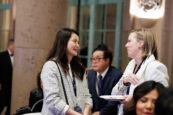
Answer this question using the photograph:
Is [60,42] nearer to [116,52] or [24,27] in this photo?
[24,27]

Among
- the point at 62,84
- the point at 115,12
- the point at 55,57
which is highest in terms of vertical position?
the point at 115,12

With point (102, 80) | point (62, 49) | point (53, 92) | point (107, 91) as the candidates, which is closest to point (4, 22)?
point (102, 80)

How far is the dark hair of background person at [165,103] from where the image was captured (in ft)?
5.06

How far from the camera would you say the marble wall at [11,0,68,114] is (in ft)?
18.0

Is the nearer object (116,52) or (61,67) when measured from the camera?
(61,67)

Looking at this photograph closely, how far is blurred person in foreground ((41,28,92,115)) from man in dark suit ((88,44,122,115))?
2.91 feet

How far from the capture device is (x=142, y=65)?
3.17 m

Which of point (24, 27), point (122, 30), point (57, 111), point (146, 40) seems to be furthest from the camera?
point (122, 30)

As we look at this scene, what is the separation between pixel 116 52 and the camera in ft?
21.2

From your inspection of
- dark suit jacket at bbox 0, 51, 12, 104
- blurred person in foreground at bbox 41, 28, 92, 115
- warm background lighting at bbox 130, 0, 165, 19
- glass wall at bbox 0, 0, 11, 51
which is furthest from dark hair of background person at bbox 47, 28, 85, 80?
glass wall at bbox 0, 0, 11, 51

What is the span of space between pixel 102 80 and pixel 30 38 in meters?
1.80

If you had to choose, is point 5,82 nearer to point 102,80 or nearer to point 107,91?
point 102,80

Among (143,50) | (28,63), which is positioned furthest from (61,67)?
(28,63)

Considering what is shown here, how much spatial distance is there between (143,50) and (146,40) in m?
0.11
